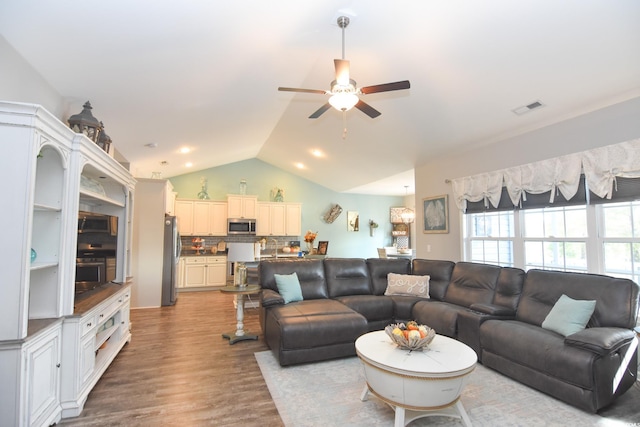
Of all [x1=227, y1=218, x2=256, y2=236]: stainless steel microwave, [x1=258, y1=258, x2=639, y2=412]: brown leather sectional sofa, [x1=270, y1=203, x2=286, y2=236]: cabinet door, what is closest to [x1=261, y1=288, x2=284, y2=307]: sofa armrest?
[x1=258, y1=258, x2=639, y2=412]: brown leather sectional sofa

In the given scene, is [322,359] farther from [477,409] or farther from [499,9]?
[499,9]

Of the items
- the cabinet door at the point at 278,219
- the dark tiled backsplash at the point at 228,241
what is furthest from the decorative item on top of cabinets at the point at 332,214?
the cabinet door at the point at 278,219

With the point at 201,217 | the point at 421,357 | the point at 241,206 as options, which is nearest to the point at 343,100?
the point at 421,357

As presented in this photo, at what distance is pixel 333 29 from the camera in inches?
120

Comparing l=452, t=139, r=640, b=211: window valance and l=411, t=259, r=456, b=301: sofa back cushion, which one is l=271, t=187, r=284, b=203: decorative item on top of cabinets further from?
l=452, t=139, r=640, b=211: window valance

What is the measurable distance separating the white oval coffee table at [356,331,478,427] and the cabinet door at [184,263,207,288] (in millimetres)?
5975

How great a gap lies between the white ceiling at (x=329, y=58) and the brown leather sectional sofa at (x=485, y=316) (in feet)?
6.20

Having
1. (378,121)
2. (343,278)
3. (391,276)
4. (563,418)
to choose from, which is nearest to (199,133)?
(378,121)

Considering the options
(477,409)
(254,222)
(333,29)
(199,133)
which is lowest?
(477,409)

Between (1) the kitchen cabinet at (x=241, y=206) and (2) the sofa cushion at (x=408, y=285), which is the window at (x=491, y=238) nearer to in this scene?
(2) the sofa cushion at (x=408, y=285)

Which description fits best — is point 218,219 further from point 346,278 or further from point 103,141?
point 103,141

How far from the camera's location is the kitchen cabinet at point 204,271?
733 centimetres

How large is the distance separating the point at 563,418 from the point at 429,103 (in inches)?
132

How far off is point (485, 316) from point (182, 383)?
3005mm
